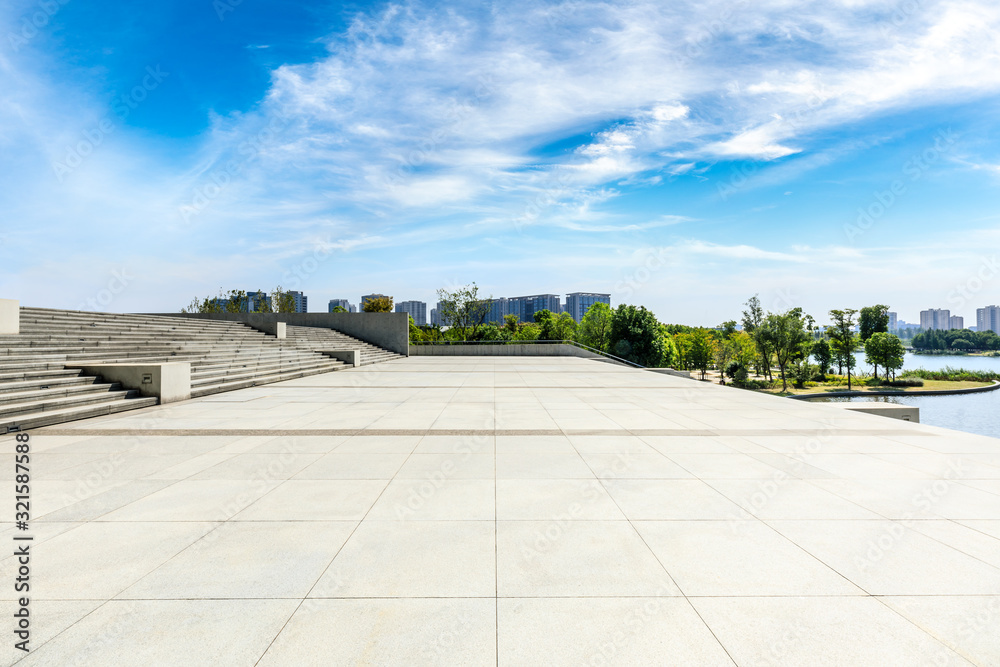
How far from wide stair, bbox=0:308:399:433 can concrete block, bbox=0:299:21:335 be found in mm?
261

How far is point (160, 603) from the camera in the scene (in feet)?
9.94

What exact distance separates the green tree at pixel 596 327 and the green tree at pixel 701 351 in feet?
80.4

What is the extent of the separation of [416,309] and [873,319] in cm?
12944

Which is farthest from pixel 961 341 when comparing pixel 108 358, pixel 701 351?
pixel 108 358

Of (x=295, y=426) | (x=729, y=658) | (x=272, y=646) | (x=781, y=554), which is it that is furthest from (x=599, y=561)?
(x=295, y=426)

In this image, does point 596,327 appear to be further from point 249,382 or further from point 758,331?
point 249,382

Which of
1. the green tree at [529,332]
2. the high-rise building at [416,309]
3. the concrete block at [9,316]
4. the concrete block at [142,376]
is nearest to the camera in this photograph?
the concrete block at [142,376]

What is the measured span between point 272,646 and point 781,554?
3.78 meters

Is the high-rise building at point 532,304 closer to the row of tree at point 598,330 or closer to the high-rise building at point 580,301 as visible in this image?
the high-rise building at point 580,301

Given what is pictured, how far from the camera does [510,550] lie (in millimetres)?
3742

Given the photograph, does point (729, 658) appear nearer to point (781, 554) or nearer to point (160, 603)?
point (781, 554)

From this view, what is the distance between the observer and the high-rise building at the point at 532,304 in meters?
173

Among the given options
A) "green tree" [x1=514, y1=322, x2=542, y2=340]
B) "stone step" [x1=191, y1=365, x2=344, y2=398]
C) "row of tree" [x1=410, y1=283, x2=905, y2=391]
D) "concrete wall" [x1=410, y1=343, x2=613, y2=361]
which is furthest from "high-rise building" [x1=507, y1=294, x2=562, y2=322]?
"stone step" [x1=191, y1=365, x2=344, y2=398]

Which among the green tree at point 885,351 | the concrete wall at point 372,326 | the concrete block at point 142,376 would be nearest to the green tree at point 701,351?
the green tree at point 885,351
